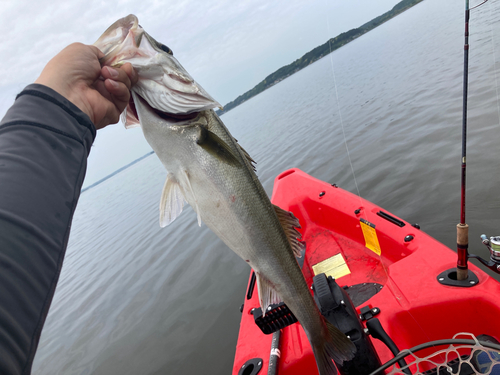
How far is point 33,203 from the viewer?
41.6 inches

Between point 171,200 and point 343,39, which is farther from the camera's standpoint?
point 343,39

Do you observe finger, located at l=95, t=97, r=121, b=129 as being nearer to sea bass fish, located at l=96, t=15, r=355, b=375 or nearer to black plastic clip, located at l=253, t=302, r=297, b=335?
sea bass fish, located at l=96, t=15, r=355, b=375

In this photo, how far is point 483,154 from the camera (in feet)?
21.3

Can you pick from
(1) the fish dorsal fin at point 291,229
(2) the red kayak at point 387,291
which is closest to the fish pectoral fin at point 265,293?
(1) the fish dorsal fin at point 291,229

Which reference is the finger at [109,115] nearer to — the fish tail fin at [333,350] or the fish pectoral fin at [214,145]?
the fish pectoral fin at [214,145]

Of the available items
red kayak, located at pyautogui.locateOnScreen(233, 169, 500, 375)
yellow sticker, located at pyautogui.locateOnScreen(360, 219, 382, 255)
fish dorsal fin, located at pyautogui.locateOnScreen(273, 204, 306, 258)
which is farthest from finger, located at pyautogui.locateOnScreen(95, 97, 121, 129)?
yellow sticker, located at pyautogui.locateOnScreen(360, 219, 382, 255)

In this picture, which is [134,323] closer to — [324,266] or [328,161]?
[324,266]

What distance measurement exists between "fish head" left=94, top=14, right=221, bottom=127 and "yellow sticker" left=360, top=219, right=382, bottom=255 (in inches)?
132

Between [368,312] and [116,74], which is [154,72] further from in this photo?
[368,312]

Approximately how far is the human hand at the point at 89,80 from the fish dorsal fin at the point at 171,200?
1.82ft

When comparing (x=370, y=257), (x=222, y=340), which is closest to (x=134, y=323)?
(x=222, y=340)

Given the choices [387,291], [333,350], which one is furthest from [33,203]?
[387,291]

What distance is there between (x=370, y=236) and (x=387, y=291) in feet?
4.63

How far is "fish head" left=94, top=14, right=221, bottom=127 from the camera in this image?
1635mm
